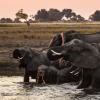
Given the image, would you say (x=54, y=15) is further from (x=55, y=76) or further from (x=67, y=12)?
(x=55, y=76)

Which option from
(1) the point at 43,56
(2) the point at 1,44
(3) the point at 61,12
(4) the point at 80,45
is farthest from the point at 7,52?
(3) the point at 61,12

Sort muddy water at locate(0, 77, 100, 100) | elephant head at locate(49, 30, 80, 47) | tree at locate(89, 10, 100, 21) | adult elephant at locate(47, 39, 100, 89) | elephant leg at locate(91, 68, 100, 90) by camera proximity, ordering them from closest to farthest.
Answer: muddy water at locate(0, 77, 100, 100) < adult elephant at locate(47, 39, 100, 89) < elephant leg at locate(91, 68, 100, 90) < elephant head at locate(49, 30, 80, 47) < tree at locate(89, 10, 100, 21)

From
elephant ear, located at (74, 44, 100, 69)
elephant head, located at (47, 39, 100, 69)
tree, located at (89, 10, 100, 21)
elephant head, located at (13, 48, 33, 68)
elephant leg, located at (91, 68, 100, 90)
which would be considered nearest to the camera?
elephant head, located at (47, 39, 100, 69)

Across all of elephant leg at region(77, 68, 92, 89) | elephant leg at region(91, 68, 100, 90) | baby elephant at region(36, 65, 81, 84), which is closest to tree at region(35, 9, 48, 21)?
baby elephant at region(36, 65, 81, 84)

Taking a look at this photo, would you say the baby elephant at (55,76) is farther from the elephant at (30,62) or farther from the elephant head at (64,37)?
the elephant head at (64,37)

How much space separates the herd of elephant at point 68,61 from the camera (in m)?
13.8

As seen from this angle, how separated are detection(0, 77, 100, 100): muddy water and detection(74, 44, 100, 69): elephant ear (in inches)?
31.0

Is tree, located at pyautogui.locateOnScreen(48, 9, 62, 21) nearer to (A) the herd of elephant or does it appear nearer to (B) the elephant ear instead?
(A) the herd of elephant

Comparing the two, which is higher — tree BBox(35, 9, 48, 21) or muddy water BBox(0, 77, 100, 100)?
muddy water BBox(0, 77, 100, 100)

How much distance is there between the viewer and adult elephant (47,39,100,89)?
13.6 metres

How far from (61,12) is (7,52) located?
491ft

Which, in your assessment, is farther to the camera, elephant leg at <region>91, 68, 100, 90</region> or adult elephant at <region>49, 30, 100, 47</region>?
adult elephant at <region>49, 30, 100, 47</region>

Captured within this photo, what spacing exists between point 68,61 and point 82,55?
0.66m

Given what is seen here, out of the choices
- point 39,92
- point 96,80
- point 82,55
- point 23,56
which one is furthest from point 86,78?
point 23,56
